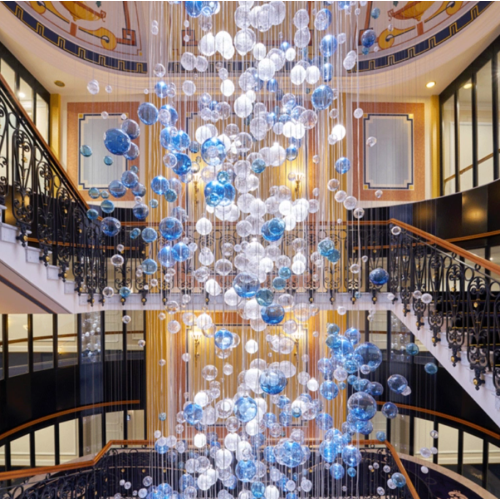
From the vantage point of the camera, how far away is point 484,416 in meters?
5.05

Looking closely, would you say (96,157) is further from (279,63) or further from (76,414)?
(279,63)

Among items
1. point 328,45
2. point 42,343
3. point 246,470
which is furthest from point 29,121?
point 42,343

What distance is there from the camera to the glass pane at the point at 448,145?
628 cm

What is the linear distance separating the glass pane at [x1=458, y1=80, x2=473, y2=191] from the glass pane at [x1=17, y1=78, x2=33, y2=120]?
6442 millimetres

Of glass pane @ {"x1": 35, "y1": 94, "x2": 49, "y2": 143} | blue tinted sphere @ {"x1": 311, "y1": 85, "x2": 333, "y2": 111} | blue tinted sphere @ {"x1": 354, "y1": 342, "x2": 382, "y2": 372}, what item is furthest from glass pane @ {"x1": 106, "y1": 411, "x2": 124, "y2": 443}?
blue tinted sphere @ {"x1": 311, "y1": 85, "x2": 333, "y2": 111}

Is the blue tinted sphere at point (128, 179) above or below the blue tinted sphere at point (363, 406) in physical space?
above

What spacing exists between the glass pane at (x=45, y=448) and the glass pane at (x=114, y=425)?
88 centimetres

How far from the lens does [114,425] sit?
7.07 m

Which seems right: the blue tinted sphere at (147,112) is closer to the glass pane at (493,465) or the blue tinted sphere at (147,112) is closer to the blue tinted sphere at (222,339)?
the blue tinted sphere at (222,339)

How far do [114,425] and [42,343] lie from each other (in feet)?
7.10

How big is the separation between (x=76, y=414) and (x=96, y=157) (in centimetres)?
406

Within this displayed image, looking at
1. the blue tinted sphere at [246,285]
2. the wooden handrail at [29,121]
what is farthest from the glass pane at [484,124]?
the wooden handrail at [29,121]

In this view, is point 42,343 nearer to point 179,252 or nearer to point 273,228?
point 179,252

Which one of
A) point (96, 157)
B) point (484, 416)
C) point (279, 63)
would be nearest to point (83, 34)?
point (96, 157)
